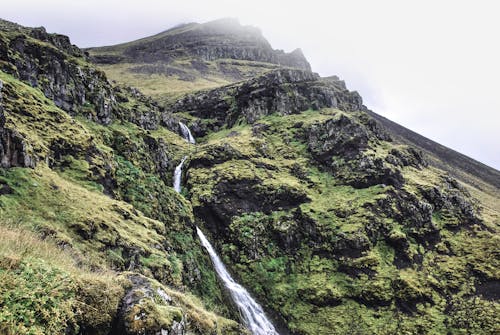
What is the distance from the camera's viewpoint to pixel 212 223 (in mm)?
44250

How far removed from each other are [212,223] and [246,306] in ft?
44.3

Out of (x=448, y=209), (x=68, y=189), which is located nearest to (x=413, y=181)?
(x=448, y=209)

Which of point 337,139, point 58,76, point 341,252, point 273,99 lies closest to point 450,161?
point 273,99

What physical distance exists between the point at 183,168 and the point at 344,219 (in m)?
25.8

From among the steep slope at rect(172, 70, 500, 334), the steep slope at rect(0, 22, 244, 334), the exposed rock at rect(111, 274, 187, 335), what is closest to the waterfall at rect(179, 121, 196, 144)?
the steep slope at rect(172, 70, 500, 334)

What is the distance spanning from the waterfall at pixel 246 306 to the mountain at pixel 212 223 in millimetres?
1494

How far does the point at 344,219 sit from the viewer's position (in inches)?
1766

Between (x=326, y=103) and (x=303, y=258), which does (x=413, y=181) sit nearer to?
(x=303, y=258)

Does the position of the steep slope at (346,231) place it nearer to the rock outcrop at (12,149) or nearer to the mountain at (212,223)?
the mountain at (212,223)

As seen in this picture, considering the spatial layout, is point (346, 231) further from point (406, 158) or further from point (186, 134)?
point (186, 134)

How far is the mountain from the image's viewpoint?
32.5 ft

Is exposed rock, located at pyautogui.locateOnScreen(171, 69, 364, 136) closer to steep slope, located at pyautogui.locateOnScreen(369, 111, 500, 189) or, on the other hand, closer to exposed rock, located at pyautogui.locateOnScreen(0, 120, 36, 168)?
exposed rock, located at pyautogui.locateOnScreen(0, 120, 36, 168)

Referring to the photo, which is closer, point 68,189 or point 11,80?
point 68,189

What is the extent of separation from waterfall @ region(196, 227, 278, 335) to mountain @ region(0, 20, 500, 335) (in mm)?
1494
